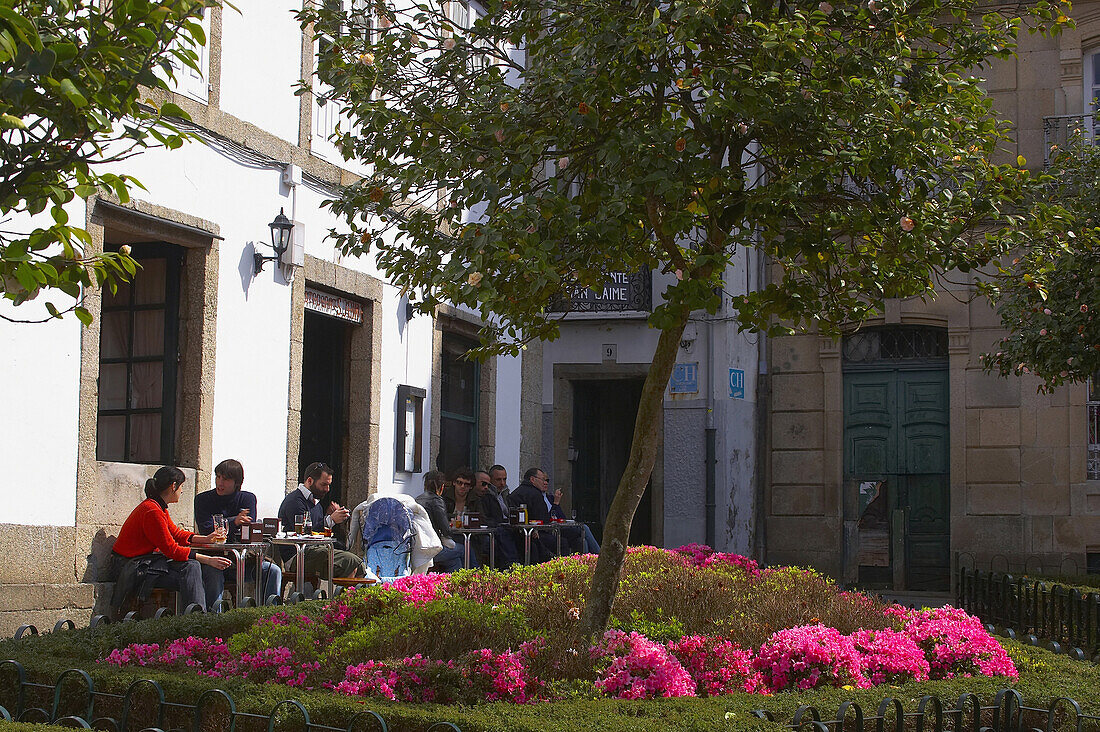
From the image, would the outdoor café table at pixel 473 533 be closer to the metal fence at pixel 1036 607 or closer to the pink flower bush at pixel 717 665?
the metal fence at pixel 1036 607

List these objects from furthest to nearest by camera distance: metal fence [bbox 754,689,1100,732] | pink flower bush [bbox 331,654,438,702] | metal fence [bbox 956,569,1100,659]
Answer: metal fence [bbox 956,569,1100,659], pink flower bush [bbox 331,654,438,702], metal fence [bbox 754,689,1100,732]

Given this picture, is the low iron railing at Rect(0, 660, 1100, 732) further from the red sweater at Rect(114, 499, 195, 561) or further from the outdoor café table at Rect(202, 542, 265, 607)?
the outdoor café table at Rect(202, 542, 265, 607)

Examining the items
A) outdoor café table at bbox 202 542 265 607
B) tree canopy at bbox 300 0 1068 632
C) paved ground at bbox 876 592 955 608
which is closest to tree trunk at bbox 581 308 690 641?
tree canopy at bbox 300 0 1068 632

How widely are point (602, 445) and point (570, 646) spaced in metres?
14.6

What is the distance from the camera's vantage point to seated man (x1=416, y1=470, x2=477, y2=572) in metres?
11.2

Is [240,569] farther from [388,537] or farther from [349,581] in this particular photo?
[388,537]

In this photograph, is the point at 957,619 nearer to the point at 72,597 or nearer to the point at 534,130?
the point at 534,130

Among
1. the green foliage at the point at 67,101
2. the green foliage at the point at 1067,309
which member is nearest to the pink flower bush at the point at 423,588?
the green foliage at the point at 67,101

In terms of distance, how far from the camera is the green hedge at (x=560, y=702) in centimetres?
417

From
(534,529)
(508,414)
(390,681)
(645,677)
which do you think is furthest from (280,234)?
(645,677)

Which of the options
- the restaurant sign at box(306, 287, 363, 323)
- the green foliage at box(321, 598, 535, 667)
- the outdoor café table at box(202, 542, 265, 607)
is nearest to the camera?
the green foliage at box(321, 598, 535, 667)

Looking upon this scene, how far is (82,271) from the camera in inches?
147

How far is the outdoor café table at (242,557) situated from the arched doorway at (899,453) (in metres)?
10.5

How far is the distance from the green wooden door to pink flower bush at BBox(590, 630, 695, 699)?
13.0 m
